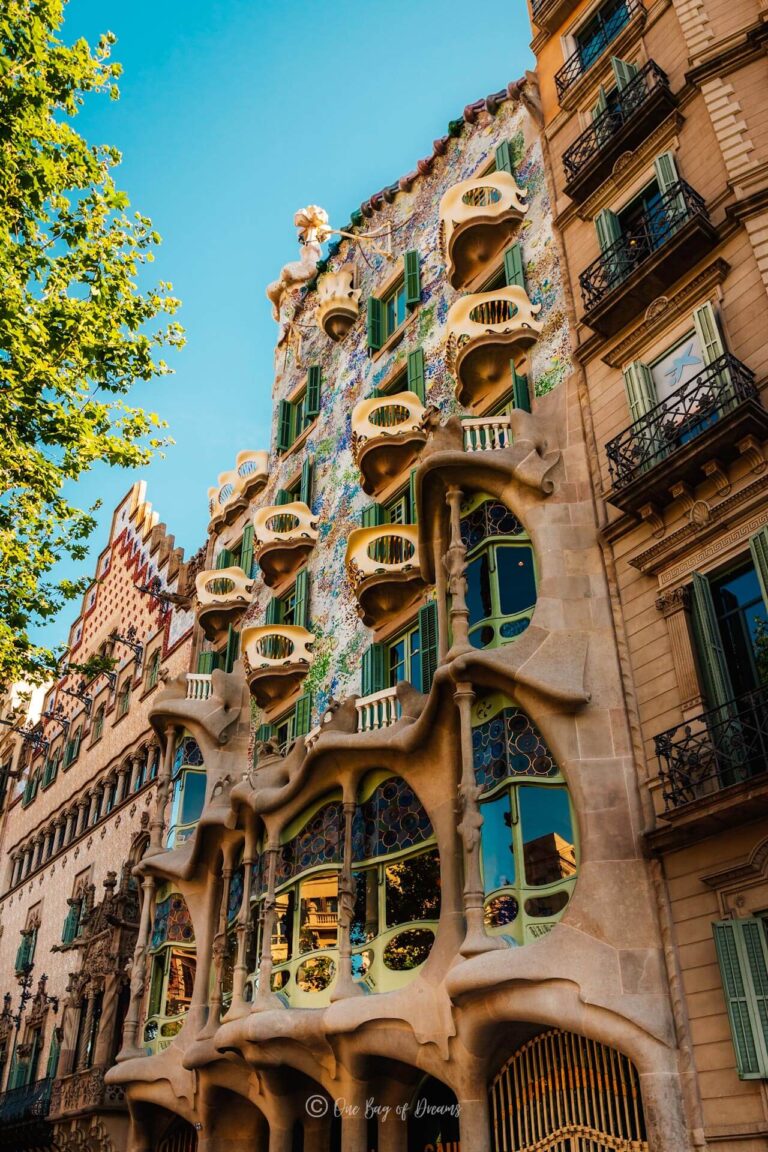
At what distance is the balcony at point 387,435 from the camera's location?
1831 cm

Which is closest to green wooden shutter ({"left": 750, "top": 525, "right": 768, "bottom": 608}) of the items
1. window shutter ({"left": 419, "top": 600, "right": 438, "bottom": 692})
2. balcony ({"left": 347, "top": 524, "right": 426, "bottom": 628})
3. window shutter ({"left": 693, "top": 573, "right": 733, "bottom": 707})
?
window shutter ({"left": 693, "top": 573, "right": 733, "bottom": 707})

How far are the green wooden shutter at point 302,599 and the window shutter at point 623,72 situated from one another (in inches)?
424

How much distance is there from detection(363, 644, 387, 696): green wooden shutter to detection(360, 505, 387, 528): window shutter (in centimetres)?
273

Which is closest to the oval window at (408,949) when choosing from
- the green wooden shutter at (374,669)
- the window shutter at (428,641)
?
the window shutter at (428,641)

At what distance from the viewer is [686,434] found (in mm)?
12156

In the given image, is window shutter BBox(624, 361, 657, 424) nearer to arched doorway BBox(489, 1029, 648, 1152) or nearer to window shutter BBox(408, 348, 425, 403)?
window shutter BBox(408, 348, 425, 403)

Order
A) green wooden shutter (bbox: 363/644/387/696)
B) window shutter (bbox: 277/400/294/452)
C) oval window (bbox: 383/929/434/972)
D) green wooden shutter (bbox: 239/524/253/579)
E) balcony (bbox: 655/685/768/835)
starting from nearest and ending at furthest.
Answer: balcony (bbox: 655/685/768/835), oval window (bbox: 383/929/434/972), green wooden shutter (bbox: 363/644/387/696), green wooden shutter (bbox: 239/524/253/579), window shutter (bbox: 277/400/294/452)

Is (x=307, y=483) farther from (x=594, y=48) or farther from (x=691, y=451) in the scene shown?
(x=691, y=451)

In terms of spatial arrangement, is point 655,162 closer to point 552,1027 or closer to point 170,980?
point 552,1027

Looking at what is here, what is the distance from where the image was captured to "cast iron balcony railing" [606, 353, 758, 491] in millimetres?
11227

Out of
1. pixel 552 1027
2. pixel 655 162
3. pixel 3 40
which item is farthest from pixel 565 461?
pixel 3 40

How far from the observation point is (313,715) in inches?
743

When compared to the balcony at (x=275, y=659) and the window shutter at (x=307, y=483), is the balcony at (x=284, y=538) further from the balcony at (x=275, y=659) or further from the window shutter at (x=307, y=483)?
the balcony at (x=275, y=659)

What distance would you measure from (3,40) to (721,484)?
13.5 meters
